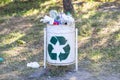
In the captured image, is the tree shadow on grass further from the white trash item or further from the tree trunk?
the white trash item

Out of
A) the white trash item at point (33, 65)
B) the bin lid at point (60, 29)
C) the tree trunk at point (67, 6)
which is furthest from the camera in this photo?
the tree trunk at point (67, 6)

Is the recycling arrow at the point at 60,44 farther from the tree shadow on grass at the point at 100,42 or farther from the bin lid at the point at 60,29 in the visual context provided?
the tree shadow on grass at the point at 100,42

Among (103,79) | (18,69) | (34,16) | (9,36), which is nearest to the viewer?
(103,79)

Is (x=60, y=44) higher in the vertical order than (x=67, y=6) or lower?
lower

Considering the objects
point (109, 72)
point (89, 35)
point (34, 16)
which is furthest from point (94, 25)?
point (109, 72)

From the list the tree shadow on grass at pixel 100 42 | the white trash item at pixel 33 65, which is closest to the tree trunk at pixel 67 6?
the tree shadow on grass at pixel 100 42

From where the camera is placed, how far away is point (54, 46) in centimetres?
600

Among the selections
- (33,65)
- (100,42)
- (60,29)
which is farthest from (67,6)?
(60,29)

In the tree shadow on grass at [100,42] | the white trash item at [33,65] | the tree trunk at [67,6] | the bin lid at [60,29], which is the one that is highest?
the tree trunk at [67,6]

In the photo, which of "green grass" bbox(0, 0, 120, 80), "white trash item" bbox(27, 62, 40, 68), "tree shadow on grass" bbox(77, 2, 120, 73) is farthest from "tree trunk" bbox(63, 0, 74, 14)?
"white trash item" bbox(27, 62, 40, 68)

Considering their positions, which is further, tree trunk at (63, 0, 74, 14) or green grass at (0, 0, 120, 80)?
tree trunk at (63, 0, 74, 14)

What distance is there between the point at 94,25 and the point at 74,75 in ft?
9.21

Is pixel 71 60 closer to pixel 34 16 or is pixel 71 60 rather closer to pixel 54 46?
pixel 54 46

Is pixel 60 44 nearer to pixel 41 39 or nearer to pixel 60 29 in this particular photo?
pixel 60 29
